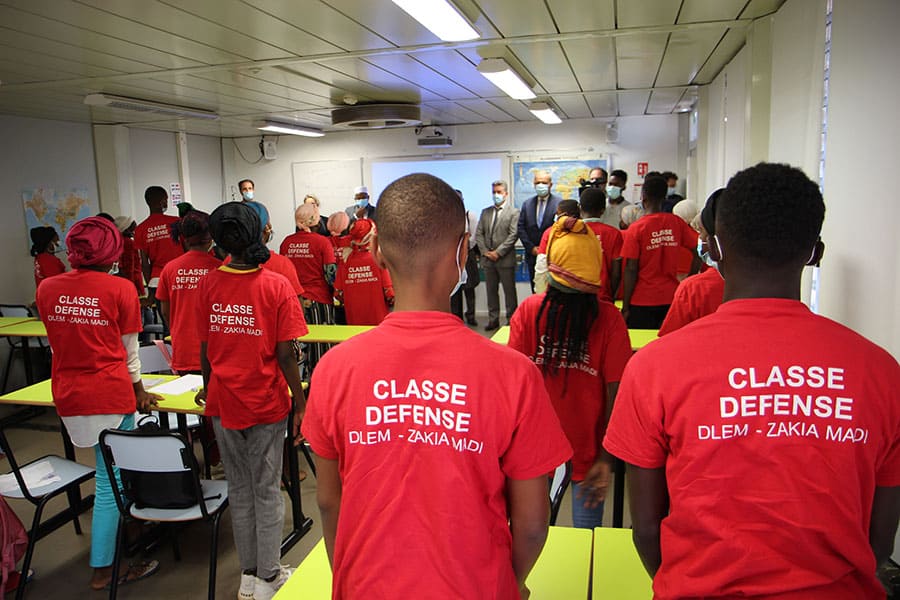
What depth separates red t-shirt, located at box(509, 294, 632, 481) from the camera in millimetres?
2223

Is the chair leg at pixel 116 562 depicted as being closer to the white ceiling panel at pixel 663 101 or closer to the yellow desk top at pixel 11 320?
the yellow desk top at pixel 11 320

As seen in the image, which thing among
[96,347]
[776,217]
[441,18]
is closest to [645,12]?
[441,18]

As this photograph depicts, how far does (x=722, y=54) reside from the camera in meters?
4.82

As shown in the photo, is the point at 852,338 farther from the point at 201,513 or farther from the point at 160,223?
the point at 160,223

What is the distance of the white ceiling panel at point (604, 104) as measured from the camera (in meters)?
6.73

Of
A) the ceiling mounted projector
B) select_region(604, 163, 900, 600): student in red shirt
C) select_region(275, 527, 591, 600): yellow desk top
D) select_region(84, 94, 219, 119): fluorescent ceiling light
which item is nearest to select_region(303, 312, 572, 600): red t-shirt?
select_region(604, 163, 900, 600): student in red shirt

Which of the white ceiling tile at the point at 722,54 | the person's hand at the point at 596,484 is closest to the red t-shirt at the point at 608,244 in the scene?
the white ceiling tile at the point at 722,54

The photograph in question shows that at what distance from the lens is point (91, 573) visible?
3.20 meters

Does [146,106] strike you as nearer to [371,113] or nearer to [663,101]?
[371,113]

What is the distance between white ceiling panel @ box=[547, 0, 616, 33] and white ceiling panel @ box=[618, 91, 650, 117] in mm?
2914

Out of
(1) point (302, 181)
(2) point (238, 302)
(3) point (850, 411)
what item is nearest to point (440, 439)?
(3) point (850, 411)

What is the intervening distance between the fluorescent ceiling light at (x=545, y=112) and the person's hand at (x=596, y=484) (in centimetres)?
534

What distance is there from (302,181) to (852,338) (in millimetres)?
9499

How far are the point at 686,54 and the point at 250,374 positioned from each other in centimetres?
412
